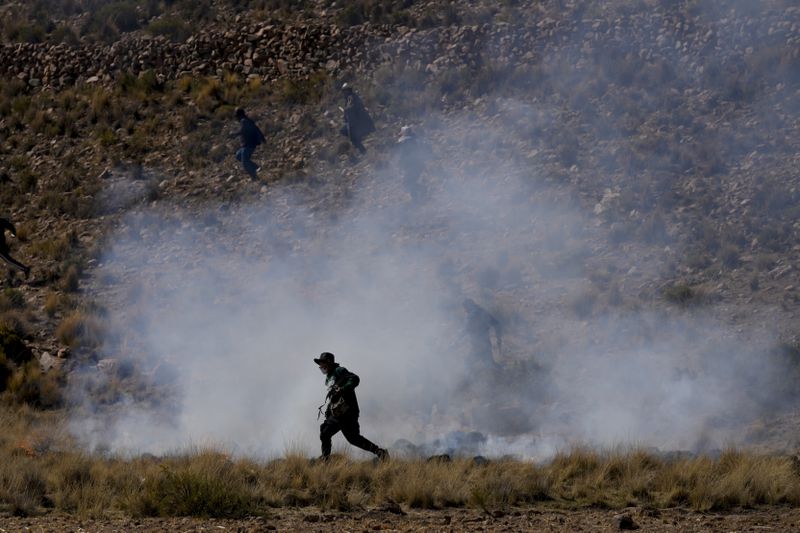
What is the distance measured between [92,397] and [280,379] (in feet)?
9.47

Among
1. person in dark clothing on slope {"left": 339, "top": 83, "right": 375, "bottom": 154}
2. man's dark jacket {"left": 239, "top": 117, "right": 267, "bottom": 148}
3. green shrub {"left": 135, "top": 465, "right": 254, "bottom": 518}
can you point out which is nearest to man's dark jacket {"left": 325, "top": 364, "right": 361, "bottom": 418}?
green shrub {"left": 135, "top": 465, "right": 254, "bottom": 518}

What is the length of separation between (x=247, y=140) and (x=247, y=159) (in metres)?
0.44

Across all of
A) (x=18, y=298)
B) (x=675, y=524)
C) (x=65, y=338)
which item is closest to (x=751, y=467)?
(x=675, y=524)

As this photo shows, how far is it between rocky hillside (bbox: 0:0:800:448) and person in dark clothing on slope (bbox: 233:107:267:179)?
300 millimetres

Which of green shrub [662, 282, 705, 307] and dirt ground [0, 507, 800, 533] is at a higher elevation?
green shrub [662, 282, 705, 307]

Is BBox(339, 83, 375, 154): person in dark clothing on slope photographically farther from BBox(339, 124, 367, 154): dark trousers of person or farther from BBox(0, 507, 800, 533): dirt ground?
BBox(0, 507, 800, 533): dirt ground

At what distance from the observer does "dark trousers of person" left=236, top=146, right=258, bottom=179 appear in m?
21.3

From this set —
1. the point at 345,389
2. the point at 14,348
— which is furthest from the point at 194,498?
the point at 14,348

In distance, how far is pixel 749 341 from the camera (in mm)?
14406

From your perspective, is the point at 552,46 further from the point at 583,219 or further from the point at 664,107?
the point at 583,219

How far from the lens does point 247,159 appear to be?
21.5m

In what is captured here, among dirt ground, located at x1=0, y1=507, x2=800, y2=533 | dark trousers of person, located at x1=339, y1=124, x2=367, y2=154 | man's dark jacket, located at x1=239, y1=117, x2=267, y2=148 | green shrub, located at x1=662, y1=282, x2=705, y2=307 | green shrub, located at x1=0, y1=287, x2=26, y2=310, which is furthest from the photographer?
man's dark jacket, located at x1=239, y1=117, x2=267, y2=148

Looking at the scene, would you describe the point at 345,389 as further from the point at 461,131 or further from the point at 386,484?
the point at 461,131

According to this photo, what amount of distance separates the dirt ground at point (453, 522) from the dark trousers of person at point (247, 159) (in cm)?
1314
